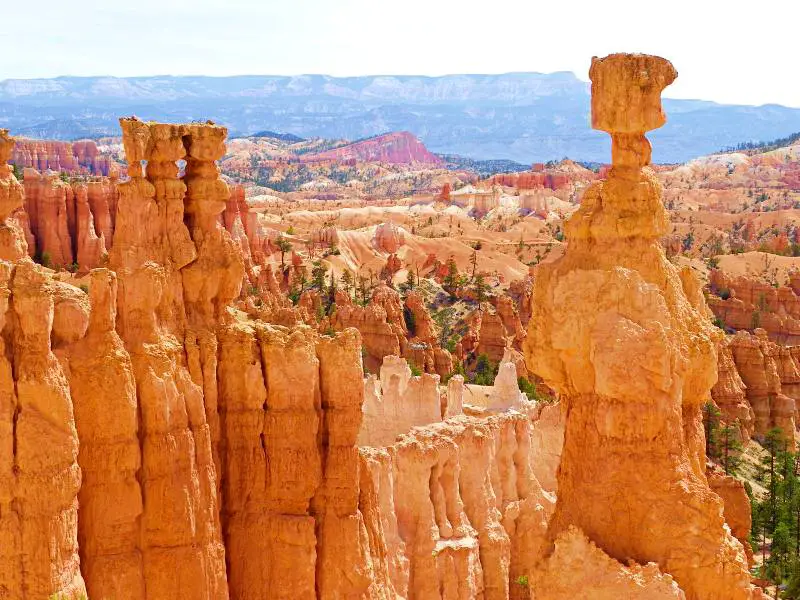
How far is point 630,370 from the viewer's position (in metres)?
9.27

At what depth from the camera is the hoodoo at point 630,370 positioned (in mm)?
9312

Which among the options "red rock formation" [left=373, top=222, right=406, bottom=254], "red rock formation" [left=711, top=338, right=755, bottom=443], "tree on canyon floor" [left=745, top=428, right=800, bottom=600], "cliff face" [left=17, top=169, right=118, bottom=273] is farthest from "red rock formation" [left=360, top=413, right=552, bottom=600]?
"red rock formation" [left=373, top=222, right=406, bottom=254]

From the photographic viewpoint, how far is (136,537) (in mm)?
12461

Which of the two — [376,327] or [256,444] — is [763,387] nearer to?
[376,327]

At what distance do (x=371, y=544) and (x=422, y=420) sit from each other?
23.1 ft

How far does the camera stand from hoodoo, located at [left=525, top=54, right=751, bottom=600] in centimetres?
931

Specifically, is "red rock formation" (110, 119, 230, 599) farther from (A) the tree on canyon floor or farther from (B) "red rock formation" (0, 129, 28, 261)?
(A) the tree on canyon floor

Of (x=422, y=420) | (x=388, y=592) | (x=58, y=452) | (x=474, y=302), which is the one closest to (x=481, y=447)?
(x=422, y=420)

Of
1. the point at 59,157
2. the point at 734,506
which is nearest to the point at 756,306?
the point at 734,506

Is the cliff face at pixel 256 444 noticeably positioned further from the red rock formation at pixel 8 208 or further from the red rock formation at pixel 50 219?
the red rock formation at pixel 50 219

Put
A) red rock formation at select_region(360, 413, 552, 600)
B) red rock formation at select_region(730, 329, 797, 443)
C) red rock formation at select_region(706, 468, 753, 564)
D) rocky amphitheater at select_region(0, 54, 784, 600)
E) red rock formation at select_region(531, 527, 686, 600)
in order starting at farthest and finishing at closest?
red rock formation at select_region(730, 329, 797, 443) < red rock formation at select_region(706, 468, 753, 564) < red rock formation at select_region(360, 413, 552, 600) < rocky amphitheater at select_region(0, 54, 784, 600) < red rock formation at select_region(531, 527, 686, 600)

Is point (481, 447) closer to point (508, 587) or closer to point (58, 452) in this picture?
point (508, 587)

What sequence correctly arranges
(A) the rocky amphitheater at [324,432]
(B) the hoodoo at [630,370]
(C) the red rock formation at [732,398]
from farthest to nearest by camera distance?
1. (C) the red rock formation at [732,398]
2. (A) the rocky amphitheater at [324,432]
3. (B) the hoodoo at [630,370]

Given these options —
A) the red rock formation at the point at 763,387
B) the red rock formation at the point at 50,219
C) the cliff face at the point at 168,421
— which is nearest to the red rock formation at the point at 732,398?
the red rock formation at the point at 763,387
